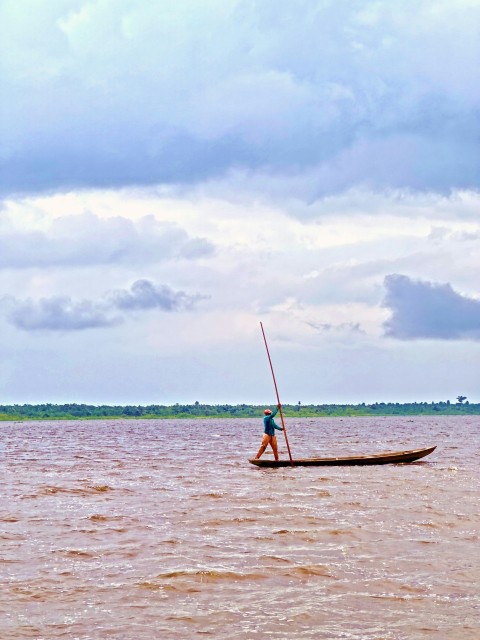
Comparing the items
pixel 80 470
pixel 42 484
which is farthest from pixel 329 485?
pixel 80 470

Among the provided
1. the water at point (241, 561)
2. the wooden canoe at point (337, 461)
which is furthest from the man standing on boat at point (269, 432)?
the water at point (241, 561)

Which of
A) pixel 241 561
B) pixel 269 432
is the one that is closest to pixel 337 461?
pixel 269 432

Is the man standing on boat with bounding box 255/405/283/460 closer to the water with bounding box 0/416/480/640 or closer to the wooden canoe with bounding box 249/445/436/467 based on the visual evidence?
the wooden canoe with bounding box 249/445/436/467

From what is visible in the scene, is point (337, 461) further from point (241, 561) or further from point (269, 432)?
point (241, 561)

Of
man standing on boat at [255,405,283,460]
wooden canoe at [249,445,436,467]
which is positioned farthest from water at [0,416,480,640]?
man standing on boat at [255,405,283,460]

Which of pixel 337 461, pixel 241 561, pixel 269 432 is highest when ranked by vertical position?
pixel 269 432

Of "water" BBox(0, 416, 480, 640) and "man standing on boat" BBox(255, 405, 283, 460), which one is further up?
"man standing on boat" BBox(255, 405, 283, 460)

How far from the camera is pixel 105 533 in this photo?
18.5 meters

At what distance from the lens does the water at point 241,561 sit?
36.3 ft

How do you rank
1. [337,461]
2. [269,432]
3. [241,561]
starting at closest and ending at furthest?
[241,561], [337,461], [269,432]

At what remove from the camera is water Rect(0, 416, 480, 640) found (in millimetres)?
11055

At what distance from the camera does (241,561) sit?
49.5 ft

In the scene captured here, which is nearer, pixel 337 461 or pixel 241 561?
pixel 241 561

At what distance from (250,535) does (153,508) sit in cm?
557
